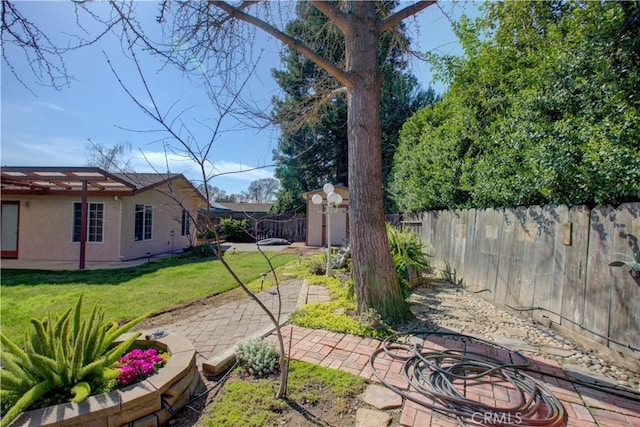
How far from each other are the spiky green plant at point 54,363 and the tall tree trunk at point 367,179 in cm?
260

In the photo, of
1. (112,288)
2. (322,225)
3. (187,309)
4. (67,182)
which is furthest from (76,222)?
(322,225)

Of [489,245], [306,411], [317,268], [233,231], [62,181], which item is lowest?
[306,411]

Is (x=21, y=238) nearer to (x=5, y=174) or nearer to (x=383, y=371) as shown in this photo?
(x=5, y=174)

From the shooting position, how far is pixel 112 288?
567 cm

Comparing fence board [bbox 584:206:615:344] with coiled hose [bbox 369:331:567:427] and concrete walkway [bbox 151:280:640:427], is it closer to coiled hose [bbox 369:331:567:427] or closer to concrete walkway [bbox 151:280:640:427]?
concrete walkway [bbox 151:280:640:427]

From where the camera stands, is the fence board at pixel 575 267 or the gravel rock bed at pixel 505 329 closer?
the gravel rock bed at pixel 505 329

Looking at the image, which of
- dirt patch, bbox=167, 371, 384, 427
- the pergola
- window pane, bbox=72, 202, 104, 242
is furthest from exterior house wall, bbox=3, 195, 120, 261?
dirt patch, bbox=167, 371, 384, 427

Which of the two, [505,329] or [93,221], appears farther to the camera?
[93,221]

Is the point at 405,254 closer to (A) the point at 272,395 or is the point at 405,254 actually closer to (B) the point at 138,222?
(A) the point at 272,395

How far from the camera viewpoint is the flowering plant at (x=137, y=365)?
6.86 feet

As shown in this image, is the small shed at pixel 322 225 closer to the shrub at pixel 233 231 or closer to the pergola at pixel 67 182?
the shrub at pixel 233 231

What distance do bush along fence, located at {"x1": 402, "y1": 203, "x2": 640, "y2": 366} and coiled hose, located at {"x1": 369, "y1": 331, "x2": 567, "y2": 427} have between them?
3.03ft

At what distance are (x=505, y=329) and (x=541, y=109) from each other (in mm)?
2824
